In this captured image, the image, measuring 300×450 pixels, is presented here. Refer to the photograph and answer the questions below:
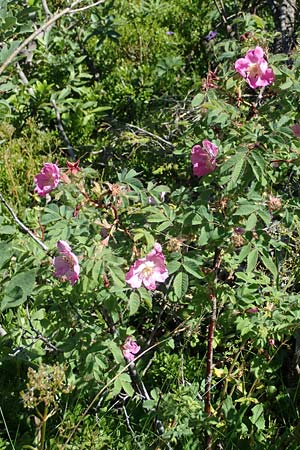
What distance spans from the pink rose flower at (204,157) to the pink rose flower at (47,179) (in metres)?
0.38

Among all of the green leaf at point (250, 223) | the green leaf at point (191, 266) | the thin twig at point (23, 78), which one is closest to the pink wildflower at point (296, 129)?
the green leaf at point (250, 223)

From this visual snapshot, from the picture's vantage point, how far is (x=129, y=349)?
2285mm

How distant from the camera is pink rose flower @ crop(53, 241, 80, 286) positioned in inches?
75.9

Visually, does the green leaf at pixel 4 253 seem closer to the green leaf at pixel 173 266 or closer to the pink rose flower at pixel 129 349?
the green leaf at pixel 173 266

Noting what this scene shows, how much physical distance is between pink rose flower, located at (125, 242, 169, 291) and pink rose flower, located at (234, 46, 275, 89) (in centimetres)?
60

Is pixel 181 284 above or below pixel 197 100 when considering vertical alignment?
below

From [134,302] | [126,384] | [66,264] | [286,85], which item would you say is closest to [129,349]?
[126,384]

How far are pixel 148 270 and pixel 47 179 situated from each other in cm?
41

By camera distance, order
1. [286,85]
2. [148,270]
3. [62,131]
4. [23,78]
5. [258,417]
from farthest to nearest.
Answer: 1. [23,78]
2. [62,131]
3. [258,417]
4. [286,85]
5. [148,270]

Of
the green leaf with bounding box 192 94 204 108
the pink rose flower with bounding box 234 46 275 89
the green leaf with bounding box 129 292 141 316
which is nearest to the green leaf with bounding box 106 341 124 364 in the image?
the green leaf with bounding box 129 292 141 316

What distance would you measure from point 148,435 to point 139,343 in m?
0.32

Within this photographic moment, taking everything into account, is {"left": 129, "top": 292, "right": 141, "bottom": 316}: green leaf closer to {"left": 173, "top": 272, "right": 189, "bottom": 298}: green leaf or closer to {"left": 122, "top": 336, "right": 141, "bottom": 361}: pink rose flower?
{"left": 173, "top": 272, "right": 189, "bottom": 298}: green leaf

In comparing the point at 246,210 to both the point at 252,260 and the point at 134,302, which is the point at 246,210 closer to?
the point at 252,260

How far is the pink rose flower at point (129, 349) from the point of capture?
7.45 feet
